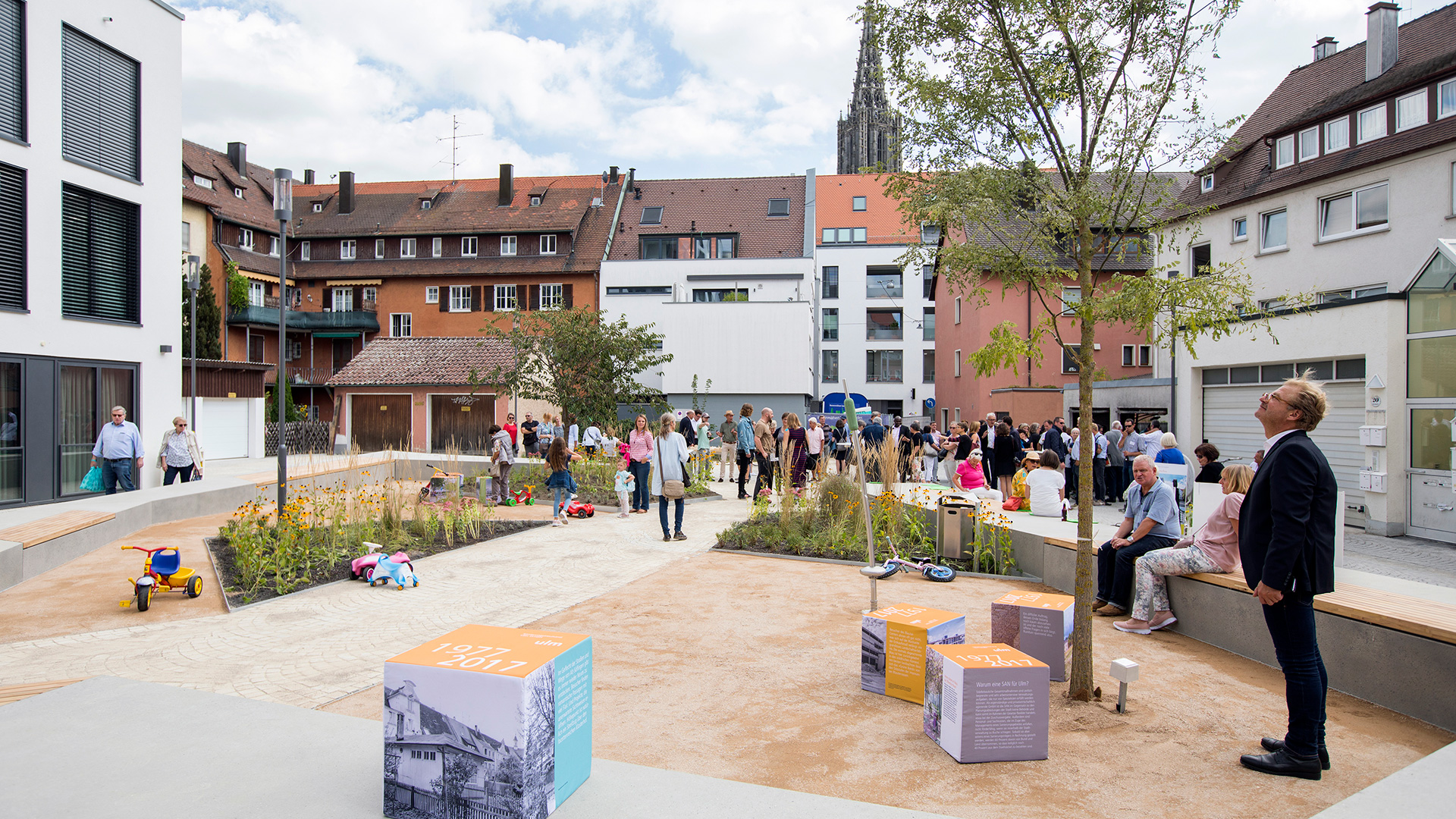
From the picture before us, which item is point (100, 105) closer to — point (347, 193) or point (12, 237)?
point (12, 237)

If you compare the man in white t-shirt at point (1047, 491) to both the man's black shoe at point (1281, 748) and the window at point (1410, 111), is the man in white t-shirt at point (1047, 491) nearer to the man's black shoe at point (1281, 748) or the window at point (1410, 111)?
the man's black shoe at point (1281, 748)

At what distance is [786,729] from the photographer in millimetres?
4340

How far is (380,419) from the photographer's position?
33531mm

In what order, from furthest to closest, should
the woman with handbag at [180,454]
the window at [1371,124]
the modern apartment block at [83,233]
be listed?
the window at [1371,124] → the woman with handbag at [180,454] → the modern apartment block at [83,233]

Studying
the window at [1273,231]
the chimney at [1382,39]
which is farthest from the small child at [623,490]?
the chimney at [1382,39]

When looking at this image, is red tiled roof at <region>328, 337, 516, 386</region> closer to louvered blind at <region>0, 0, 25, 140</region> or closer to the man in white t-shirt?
louvered blind at <region>0, 0, 25, 140</region>

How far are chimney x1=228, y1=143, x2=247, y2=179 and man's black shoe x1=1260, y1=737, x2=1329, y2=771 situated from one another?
166ft

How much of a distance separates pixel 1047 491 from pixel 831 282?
41.0m

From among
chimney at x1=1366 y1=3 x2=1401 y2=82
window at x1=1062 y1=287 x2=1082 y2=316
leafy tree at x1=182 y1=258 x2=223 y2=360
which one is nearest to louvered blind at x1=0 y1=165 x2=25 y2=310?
window at x1=1062 y1=287 x2=1082 y2=316

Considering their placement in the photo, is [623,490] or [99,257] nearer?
[623,490]

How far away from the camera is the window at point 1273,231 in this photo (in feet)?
71.5

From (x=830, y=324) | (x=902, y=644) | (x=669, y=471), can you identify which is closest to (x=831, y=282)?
(x=830, y=324)

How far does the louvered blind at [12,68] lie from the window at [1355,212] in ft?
89.9

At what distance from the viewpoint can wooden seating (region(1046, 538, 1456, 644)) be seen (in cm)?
458
